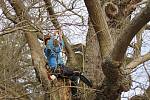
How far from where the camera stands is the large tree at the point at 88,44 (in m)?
5.90

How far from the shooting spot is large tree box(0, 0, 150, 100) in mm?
5901

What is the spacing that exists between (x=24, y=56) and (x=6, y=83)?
2.29 metres

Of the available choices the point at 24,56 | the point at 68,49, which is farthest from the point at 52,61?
the point at 24,56

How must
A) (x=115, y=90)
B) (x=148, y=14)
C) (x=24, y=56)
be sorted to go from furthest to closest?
1. (x=24, y=56)
2. (x=115, y=90)
3. (x=148, y=14)

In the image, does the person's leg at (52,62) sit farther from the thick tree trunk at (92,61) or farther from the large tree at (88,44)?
the thick tree trunk at (92,61)

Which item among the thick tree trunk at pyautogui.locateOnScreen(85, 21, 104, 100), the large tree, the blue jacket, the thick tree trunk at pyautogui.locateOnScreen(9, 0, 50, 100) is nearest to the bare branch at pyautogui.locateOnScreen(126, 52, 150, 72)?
the large tree

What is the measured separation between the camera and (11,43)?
923cm

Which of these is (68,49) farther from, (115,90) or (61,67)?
(115,90)

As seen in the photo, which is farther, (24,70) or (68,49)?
(24,70)

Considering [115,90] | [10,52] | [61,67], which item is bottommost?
[115,90]

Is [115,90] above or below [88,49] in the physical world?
Result: below

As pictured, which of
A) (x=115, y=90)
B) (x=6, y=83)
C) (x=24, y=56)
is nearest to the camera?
(x=115, y=90)

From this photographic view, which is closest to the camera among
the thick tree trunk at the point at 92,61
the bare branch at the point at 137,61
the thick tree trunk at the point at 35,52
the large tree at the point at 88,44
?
the large tree at the point at 88,44

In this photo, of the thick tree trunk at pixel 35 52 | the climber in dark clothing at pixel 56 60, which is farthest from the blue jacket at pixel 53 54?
the thick tree trunk at pixel 35 52
